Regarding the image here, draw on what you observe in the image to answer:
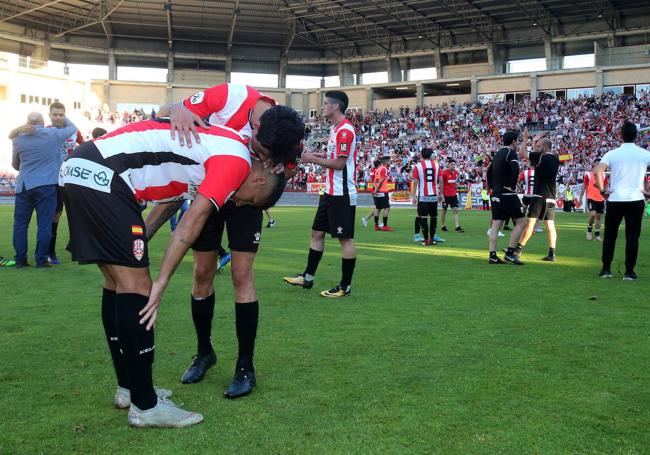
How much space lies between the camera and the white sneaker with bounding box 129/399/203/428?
10.3 ft

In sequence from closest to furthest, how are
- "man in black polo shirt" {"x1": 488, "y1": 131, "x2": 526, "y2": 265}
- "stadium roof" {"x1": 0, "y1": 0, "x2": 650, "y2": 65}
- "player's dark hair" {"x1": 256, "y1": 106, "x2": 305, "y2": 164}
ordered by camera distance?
1. "player's dark hair" {"x1": 256, "y1": 106, "x2": 305, "y2": 164}
2. "man in black polo shirt" {"x1": 488, "y1": 131, "x2": 526, "y2": 265}
3. "stadium roof" {"x1": 0, "y1": 0, "x2": 650, "y2": 65}

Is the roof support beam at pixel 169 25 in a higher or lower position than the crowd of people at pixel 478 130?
higher

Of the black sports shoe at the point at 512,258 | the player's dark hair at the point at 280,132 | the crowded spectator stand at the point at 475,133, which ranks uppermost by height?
the crowded spectator stand at the point at 475,133

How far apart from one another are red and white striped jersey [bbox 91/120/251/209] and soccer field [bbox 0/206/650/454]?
1.24m

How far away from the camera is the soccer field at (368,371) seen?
2.98 metres

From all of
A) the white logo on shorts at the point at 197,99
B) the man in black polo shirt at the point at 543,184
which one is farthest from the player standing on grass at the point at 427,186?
the white logo on shorts at the point at 197,99

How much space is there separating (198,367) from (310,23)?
53452 millimetres

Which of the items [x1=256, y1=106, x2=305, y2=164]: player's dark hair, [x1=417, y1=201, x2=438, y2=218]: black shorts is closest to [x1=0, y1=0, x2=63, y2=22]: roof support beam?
[x1=417, y1=201, x2=438, y2=218]: black shorts

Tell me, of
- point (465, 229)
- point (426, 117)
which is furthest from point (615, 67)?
point (465, 229)

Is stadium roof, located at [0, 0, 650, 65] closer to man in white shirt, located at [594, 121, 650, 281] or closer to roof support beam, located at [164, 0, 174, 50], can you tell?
roof support beam, located at [164, 0, 174, 50]

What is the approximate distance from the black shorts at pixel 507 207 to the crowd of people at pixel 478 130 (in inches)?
1010

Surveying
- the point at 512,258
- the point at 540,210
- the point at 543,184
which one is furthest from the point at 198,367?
the point at 543,184

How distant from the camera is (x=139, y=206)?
3.21 m

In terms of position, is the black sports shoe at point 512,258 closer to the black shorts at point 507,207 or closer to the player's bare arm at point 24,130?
the black shorts at point 507,207
